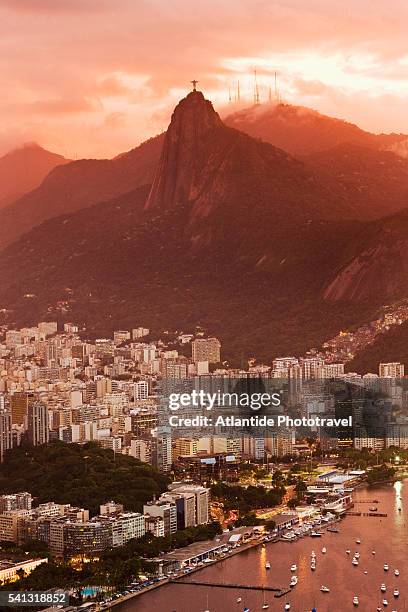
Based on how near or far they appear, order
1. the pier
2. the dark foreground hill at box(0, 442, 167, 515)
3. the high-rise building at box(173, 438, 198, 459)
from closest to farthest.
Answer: the pier < the dark foreground hill at box(0, 442, 167, 515) < the high-rise building at box(173, 438, 198, 459)

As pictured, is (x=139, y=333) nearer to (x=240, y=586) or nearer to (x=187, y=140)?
(x=187, y=140)

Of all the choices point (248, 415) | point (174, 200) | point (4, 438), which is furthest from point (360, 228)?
point (4, 438)

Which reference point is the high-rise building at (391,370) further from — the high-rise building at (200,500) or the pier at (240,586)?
the pier at (240,586)

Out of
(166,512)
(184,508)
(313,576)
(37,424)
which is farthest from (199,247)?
(313,576)

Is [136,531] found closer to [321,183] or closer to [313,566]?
[313,566]

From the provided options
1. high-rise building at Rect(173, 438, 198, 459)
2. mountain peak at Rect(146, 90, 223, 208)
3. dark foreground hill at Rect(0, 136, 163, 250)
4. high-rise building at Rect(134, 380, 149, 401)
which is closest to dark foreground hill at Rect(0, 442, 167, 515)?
high-rise building at Rect(173, 438, 198, 459)

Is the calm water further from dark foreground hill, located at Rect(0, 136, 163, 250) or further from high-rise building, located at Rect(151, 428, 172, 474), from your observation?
dark foreground hill, located at Rect(0, 136, 163, 250)

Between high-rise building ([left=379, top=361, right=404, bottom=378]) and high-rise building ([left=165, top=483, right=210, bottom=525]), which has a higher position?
high-rise building ([left=379, top=361, right=404, bottom=378])

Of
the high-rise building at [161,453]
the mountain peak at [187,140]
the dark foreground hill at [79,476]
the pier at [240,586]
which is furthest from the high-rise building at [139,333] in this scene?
the pier at [240,586]
